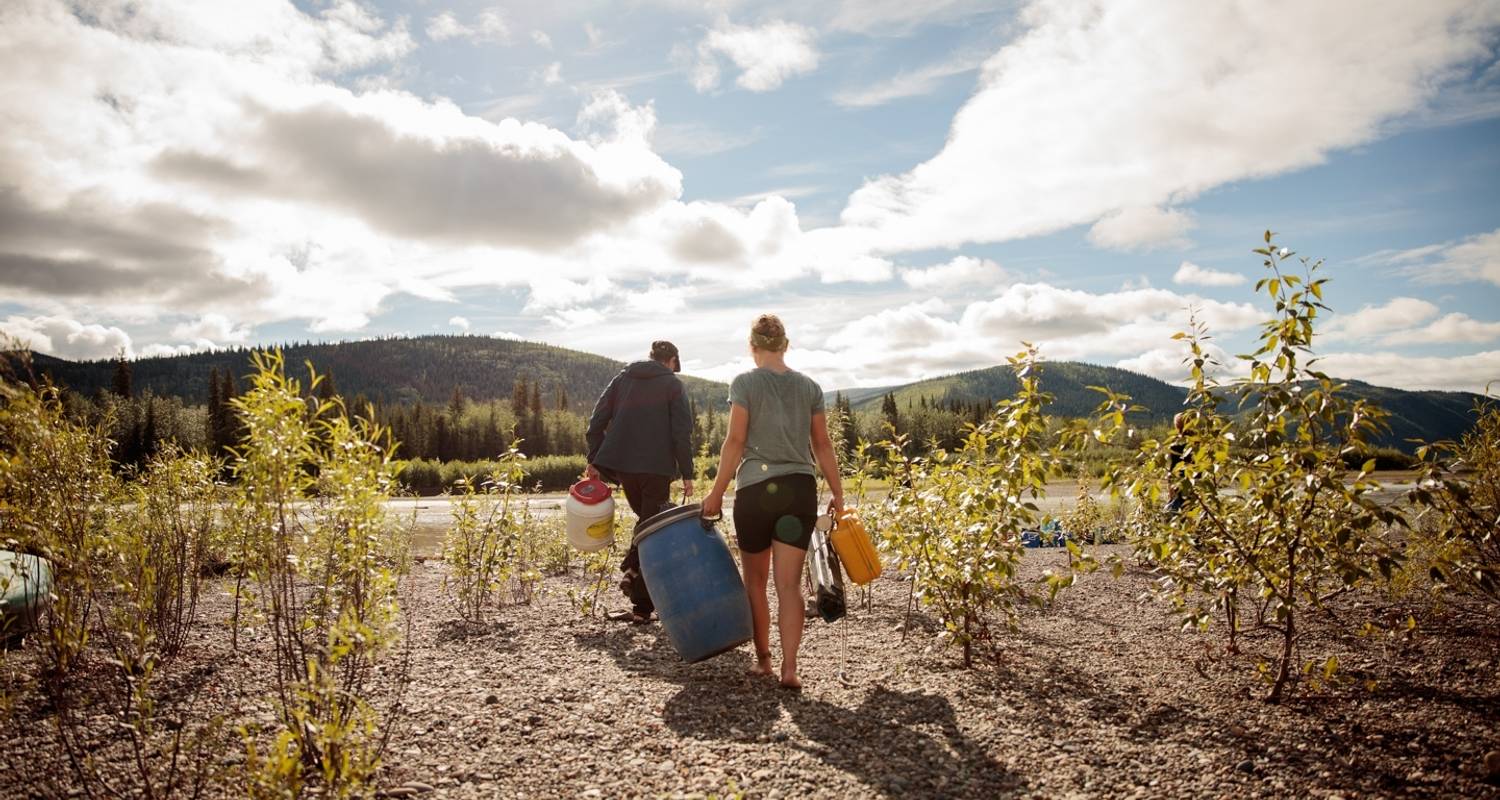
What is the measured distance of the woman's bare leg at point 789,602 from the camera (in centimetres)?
460

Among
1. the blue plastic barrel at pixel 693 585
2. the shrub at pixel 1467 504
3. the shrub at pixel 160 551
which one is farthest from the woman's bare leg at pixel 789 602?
the shrub at pixel 160 551

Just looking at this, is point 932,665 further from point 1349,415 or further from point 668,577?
point 1349,415

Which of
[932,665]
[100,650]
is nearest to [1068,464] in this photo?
[932,665]

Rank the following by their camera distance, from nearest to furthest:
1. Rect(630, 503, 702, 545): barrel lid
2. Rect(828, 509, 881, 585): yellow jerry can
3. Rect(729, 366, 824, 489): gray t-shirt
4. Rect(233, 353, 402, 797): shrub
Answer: Rect(233, 353, 402, 797): shrub, Rect(729, 366, 824, 489): gray t-shirt, Rect(630, 503, 702, 545): barrel lid, Rect(828, 509, 881, 585): yellow jerry can

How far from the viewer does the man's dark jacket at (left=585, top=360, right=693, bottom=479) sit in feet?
20.8

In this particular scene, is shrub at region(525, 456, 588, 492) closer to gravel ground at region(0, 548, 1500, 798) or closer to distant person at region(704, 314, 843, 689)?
gravel ground at region(0, 548, 1500, 798)

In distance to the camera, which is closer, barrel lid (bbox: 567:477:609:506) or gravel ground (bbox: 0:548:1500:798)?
gravel ground (bbox: 0:548:1500:798)

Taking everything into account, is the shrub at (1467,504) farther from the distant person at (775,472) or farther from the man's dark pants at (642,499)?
the man's dark pants at (642,499)

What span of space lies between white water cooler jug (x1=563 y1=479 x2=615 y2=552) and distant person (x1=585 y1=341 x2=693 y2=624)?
0.73ft

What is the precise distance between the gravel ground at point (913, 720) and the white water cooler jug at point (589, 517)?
0.79m

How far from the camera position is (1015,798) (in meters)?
3.14

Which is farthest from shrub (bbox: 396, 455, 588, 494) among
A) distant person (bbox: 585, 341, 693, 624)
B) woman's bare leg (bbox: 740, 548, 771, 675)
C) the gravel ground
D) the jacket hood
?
woman's bare leg (bbox: 740, 548, 771, 675)

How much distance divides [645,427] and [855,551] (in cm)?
223

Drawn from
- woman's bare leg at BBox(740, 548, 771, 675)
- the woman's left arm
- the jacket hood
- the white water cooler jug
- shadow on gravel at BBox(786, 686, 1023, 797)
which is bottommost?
shadow on gravel at BBox(786, 686, 1023, 797)
